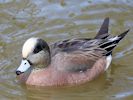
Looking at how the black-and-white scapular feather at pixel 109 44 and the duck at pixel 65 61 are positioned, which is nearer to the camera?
the duck at pixel 65 61

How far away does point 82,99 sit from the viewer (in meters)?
8.84

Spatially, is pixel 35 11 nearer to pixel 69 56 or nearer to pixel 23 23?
pixel 23 23

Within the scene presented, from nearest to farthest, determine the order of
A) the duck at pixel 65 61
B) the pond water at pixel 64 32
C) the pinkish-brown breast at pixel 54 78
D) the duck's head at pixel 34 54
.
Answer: the duck's head at pixel 34 54
the duck at pixel 65 61
the pond water at pixel 64 32
the pinkish-brown breast at pixel 54 78

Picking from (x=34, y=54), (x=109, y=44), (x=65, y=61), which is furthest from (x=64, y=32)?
(x=34, y=54)

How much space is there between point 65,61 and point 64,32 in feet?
5.12

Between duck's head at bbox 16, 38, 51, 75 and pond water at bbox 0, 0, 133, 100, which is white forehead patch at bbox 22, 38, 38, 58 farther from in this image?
pond water at bbox 0, 0, 133, 100

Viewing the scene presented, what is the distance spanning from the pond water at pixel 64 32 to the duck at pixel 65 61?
13 centimetres

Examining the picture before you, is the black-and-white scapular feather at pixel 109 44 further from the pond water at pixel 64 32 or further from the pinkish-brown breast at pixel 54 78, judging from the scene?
the pinkish-brown breast at pixel 54 78

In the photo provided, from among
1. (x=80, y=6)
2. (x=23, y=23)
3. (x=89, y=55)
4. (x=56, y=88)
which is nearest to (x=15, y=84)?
(x=56, y=88)

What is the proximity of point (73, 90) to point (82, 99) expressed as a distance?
16.5 inches

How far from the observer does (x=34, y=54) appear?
893cm

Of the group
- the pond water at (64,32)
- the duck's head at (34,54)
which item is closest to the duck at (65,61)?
the duck's head at (34,54)

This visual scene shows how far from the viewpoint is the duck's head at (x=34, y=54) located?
874 cm

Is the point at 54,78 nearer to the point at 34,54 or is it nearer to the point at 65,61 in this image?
the point at 65,61
